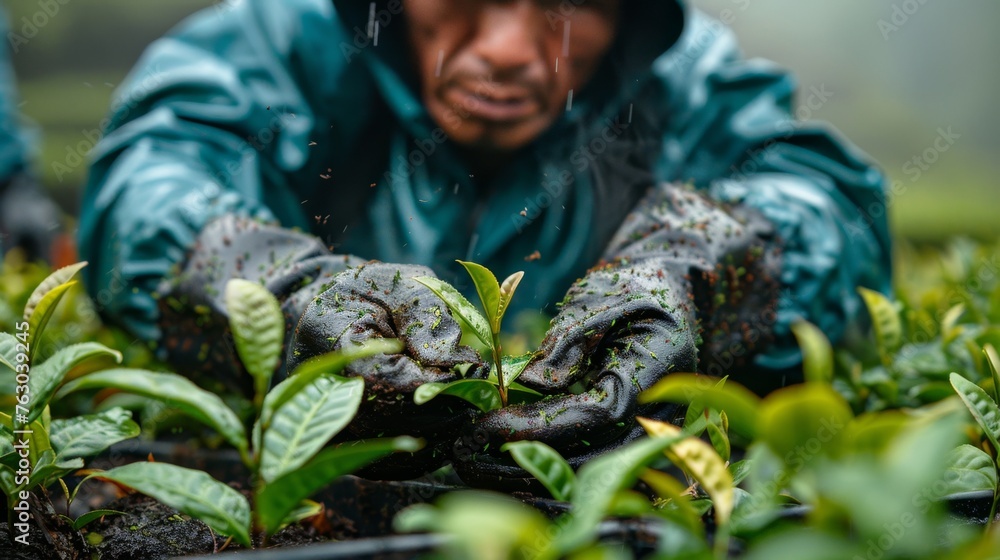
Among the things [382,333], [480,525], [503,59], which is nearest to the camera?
[480,525]

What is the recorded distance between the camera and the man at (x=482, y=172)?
100cm

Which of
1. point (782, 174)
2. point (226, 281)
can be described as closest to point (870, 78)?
point (782, 174)

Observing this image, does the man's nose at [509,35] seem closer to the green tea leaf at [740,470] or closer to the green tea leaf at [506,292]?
the green tea leaf at [506,292]

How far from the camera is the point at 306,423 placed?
1.64 feet

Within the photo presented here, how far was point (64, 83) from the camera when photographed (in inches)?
225

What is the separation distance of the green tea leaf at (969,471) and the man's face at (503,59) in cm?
67

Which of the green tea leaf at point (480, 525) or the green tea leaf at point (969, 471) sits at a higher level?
the green tea leaf at point (480, 525)

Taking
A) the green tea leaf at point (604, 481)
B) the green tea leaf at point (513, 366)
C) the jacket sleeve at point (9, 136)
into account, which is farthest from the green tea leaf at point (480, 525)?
the jacket sleeve at point (9, 136)

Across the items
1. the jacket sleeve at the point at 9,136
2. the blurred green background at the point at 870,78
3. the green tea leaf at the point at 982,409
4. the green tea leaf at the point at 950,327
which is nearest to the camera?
the green tea leaf at the point at 982,409

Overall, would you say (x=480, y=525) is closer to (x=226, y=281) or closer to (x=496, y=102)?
(x=226, y=281)

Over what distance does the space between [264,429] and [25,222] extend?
2747 millimetres

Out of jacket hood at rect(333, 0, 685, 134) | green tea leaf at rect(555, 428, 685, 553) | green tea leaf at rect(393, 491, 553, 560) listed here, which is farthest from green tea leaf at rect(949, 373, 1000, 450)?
jacket hood at rect(333, 0, 685, 134)

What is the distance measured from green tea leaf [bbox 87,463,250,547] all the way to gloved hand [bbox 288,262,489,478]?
14 cm

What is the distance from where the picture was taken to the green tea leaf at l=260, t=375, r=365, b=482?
1.58 feet
